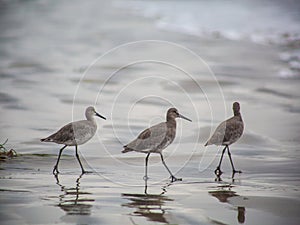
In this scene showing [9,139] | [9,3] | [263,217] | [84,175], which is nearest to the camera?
[263,217]

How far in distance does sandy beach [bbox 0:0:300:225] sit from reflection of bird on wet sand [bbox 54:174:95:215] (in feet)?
0.05

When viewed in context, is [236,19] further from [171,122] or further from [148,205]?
[148,205]

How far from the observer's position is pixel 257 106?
18.0 metres

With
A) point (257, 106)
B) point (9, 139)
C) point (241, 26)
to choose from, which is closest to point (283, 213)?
point (9, 139)

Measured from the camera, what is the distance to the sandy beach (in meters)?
9.61

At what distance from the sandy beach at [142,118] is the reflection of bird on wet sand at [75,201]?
1cm

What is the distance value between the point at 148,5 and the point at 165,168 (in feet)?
110

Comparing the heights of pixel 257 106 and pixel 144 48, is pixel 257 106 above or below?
below

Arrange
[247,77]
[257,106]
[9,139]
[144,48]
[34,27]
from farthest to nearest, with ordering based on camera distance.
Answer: [34,27]
[144,48]
[247,77]
[257,106]
[9,139]

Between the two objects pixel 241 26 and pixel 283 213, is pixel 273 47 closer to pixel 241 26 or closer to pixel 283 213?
pixel 241 26

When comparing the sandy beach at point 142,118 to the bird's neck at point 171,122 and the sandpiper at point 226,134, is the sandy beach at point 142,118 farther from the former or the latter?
the bird's neck at point 171,122

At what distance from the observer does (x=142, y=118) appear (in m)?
16.5

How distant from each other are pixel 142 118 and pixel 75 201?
6.91 metres

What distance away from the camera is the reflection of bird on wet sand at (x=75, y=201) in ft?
30.2
